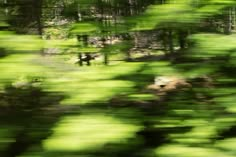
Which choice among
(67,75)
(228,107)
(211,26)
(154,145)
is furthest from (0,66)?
(211,26)

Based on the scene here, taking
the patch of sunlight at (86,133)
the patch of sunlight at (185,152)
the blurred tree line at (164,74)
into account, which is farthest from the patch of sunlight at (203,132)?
the patch of sunlight at (86,133)

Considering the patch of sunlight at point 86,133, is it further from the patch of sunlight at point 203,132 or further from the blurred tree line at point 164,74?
the patch of sunlight at point 203,132

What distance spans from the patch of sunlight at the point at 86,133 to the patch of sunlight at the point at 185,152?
160 mm

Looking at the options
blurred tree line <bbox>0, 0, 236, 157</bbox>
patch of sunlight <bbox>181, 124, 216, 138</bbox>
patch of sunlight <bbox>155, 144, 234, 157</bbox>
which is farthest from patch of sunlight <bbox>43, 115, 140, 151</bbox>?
patch of sunlight <bbox>181, 124, 216, 138</bbox>

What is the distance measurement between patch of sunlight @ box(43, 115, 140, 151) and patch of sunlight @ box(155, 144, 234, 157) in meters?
0.16

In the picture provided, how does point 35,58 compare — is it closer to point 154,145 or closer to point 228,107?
point 154,145

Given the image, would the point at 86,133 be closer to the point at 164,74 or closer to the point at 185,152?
the point at 185,152

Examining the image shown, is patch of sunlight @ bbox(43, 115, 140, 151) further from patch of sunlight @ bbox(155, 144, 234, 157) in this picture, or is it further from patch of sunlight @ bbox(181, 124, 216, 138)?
patch of sunlight @ bbox(181, 124, 216, 138)

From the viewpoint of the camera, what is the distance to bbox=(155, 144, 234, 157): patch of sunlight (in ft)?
6.63

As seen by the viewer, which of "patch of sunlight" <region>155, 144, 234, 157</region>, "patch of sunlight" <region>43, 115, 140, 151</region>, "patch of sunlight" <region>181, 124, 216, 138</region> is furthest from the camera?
"patch of sunlight" <region>181, 124, 216, 138</region>

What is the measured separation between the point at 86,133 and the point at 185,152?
1.43ft

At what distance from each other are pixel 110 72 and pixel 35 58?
353mm

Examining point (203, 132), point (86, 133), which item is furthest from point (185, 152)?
point (86, 133)

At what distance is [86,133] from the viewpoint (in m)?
1.87
